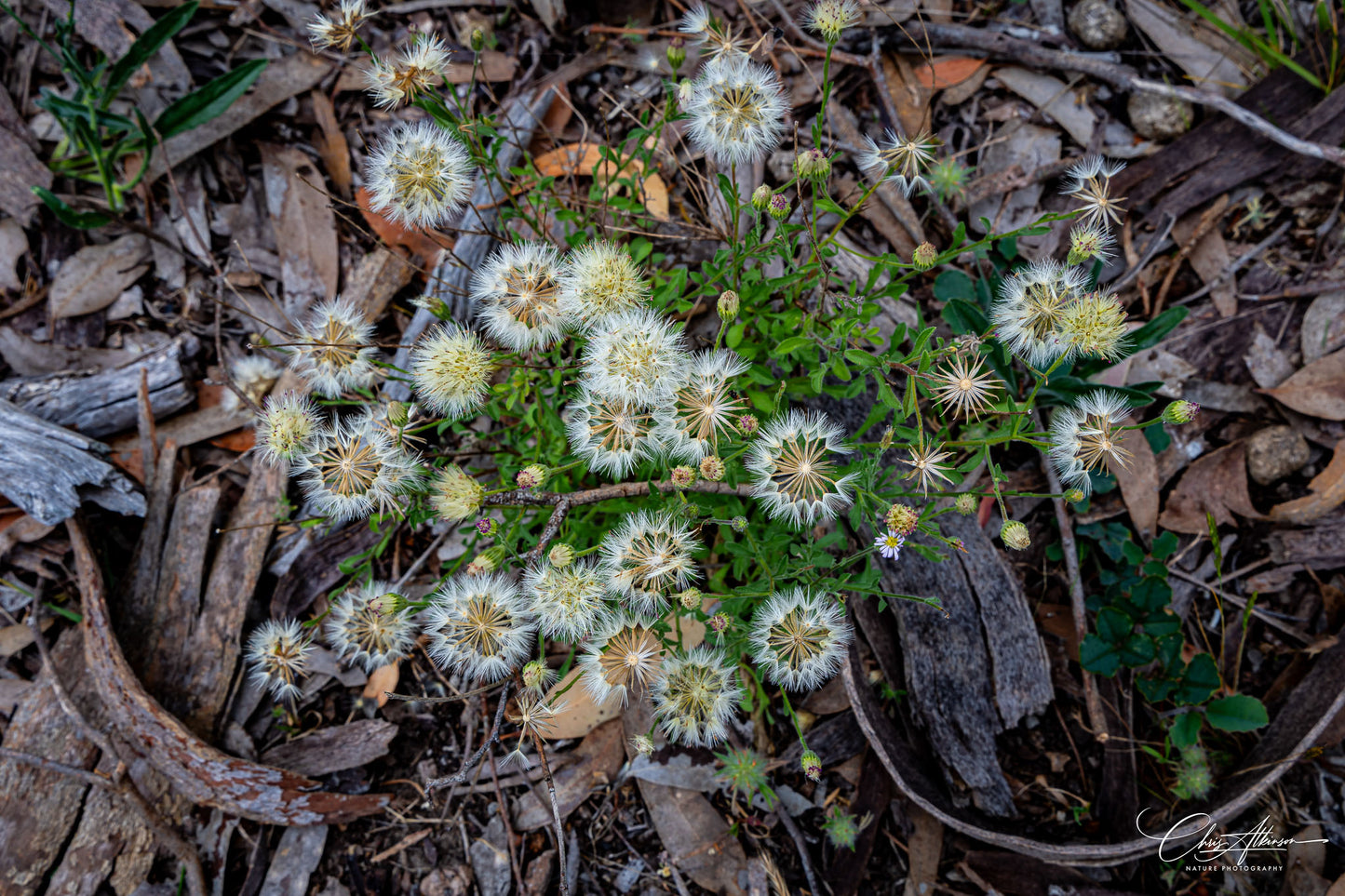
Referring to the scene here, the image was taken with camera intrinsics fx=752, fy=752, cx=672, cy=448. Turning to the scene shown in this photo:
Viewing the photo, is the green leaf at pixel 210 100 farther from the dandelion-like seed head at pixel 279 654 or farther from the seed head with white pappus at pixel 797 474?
the seed head with white pappus at pixel 797 474

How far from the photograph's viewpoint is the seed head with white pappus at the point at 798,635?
3.23 meters

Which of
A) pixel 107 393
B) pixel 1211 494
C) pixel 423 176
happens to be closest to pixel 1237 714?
pixel 1211 494

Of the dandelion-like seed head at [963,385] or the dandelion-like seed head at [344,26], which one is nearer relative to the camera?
the dandelion-like seed head at [963,385]

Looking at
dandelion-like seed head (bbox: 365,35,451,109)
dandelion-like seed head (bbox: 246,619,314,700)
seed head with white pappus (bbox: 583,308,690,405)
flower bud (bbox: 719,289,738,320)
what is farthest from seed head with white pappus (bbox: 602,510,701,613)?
dandelion-like seed head (bbox: 365,35,451,109)

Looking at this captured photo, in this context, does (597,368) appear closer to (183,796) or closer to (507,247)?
(507,247)

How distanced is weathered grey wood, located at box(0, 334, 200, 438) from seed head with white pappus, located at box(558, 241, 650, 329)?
2969 millimetres

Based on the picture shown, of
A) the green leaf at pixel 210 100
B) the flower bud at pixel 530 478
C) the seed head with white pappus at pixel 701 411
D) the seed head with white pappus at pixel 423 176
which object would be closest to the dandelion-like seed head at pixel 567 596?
the flower bud at pixel 530 478

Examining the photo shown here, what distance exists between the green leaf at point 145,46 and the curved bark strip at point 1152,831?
5.58 meters

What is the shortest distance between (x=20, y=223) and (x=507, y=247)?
3783mm

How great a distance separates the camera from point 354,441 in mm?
3463

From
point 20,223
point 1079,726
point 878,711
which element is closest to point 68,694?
point 20,223

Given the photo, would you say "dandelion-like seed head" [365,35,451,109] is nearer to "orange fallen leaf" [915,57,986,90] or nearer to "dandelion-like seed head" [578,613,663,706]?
"dandelion-like seed head" [578,613,663,706]

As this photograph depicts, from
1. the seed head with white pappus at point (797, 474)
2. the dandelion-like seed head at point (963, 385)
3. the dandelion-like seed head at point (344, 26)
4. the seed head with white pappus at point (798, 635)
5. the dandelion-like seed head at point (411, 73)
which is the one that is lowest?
the seed head with white pappus at point (798, 635)

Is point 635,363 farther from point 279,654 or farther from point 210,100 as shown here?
point 210,100
